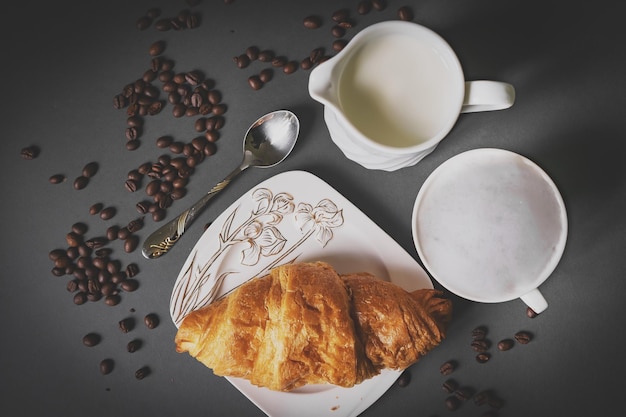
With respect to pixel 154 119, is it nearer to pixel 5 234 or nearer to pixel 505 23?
pixel 5 234

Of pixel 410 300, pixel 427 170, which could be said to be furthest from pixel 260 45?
pixel 410 300

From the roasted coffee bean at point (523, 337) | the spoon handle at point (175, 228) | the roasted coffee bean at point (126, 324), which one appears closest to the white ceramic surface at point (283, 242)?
the spoon handle at point (175, 228)

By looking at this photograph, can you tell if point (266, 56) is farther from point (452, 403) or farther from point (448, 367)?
point (452, 403)

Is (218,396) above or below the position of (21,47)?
below

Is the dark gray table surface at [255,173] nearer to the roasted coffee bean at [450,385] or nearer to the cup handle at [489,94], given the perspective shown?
the roasted coffee bean at [450,385]

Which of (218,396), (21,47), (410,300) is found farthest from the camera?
(21,47)

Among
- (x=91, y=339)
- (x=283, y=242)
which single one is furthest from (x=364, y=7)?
(x=91, y=339)

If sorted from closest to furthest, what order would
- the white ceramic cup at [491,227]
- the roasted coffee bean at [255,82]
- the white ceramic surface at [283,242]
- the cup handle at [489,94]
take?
the cup handle at [489,94]
the white ceramic cup at [491,227]
the white ceramic surface at [283,242]
the roasted coffee bean at [255,82]
